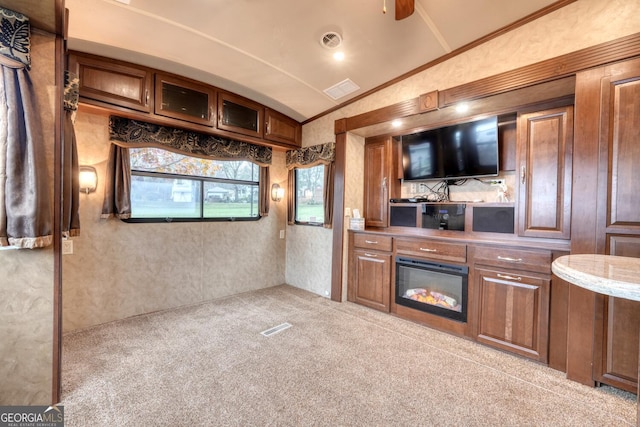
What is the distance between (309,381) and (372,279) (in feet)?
5.39

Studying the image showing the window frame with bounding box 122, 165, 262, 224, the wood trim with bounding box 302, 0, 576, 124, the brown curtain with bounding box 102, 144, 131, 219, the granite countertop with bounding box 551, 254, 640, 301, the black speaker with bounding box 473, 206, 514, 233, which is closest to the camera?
the granite countertop with bounding box 551, 254, 640, 301

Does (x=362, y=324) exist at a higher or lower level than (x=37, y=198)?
lower

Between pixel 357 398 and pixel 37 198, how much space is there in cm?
232

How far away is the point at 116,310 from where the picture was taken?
→ 2.88 m

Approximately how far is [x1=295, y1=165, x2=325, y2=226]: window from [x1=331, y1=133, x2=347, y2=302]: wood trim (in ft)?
1.40

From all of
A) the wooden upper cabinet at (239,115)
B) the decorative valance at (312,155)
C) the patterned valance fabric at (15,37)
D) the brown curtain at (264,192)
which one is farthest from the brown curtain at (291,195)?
the patterned valance fabric at (15,37)

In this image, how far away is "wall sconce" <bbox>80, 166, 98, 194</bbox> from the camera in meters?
2.61

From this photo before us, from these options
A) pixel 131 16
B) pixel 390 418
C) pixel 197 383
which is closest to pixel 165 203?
pixel 131 16

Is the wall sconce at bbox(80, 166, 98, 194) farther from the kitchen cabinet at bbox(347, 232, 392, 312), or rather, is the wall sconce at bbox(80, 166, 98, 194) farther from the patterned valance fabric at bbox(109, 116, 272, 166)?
the kitchen cabinet at bbox(347, 232, 392, 312)

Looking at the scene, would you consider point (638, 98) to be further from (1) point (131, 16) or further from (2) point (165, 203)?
(2) point (165, 203)

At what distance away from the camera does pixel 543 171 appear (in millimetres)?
2324

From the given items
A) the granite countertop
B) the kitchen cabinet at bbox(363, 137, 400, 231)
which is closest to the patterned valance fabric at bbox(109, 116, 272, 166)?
the kitchen cabinet at bbox(363, 137, 400, 231)

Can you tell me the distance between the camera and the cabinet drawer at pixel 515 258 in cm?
214

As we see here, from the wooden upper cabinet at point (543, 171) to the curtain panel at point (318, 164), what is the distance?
2116 mm
